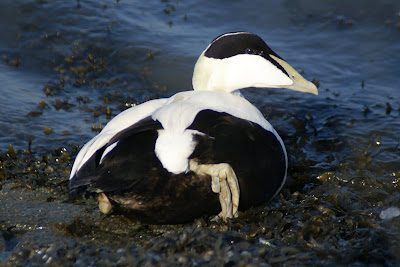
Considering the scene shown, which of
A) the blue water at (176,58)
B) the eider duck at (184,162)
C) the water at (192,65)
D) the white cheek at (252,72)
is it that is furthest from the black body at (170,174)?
the blue water at (176,58)

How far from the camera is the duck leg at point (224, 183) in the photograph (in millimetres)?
2828

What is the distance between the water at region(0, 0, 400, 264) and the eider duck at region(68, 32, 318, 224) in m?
0.82

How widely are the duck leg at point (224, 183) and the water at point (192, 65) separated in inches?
36.6

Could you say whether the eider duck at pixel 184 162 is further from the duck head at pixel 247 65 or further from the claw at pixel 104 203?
the duck head at pixel 247 65

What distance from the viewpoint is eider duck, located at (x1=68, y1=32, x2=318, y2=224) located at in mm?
2785

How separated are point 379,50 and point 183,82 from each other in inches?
88.5

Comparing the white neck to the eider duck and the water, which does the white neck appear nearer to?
the eider duck

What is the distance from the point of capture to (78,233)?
3043 millimetres

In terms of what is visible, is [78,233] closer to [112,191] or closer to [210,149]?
[112,191]

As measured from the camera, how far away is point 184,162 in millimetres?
2740

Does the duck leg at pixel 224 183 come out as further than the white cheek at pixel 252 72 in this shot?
No

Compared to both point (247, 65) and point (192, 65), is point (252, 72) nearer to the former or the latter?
point (247, 65)

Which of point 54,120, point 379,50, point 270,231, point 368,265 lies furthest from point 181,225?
point 379,50

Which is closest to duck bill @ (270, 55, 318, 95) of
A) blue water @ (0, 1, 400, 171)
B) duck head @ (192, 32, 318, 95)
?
duck head @ (192, 32, 318, 95)
